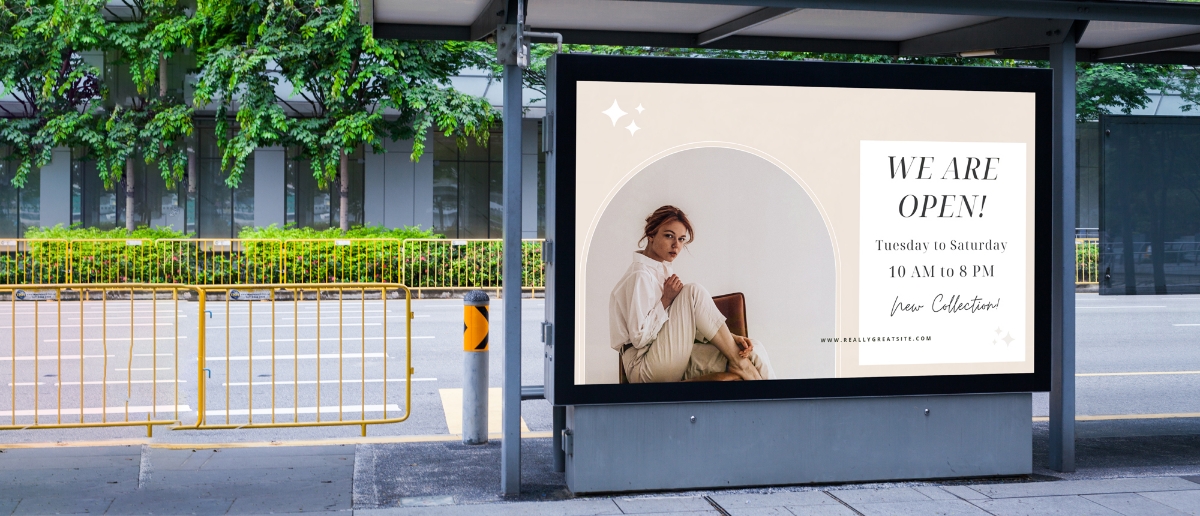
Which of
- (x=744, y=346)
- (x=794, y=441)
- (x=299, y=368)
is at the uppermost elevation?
(x=744, y=346)

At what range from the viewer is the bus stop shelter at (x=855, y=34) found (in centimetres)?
601

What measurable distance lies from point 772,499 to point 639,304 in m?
1.36

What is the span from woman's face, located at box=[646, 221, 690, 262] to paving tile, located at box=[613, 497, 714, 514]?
1.37 metres

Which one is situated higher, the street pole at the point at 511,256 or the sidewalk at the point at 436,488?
the street pole at the point at 511,256

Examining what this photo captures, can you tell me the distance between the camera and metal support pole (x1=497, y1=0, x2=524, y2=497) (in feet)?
19.5

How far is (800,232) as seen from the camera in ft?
20.3

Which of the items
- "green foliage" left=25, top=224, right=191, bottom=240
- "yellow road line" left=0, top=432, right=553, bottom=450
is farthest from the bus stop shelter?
"green foliage" left=25, top=224, right=191, bottom=240

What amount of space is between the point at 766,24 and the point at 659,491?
10.1 ft

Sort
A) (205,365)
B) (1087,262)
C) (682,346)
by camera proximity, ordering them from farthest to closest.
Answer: (1087,262) < (205,365) < (682,346)

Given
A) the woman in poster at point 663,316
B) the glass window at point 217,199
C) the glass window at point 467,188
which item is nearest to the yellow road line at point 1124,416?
the woman in poster at point 663,316

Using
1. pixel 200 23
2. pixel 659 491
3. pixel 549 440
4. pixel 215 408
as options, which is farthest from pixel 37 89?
pixel 659 491

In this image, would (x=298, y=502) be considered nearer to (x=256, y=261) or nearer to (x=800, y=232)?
(x=800, y=232)

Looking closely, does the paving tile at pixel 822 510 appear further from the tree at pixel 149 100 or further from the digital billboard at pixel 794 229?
the tree at pixel 149 100

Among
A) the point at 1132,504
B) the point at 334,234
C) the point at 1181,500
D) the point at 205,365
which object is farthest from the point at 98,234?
the point at 1181,500
